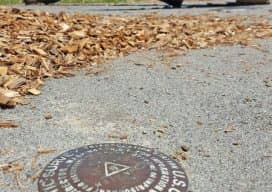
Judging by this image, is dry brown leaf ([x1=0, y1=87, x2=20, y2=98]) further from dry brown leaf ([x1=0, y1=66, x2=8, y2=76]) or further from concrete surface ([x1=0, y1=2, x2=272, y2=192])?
dry brown leaf ([x1=0, y1=66, x2=8, y2=76])

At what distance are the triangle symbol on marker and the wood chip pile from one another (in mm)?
2064

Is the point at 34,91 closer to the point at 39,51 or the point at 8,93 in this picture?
the point at 8,93

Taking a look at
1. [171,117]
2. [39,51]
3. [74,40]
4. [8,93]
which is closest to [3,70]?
[8,93]

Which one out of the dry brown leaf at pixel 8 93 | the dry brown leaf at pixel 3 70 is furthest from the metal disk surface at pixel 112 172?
the dry brown leaf at pixel 3 70

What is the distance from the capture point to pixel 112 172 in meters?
3.42

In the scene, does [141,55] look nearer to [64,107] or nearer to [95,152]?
[64,107]

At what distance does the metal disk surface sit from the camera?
3.22 meters

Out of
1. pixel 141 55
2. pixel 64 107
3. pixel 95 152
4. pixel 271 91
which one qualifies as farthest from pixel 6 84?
pixel 271 91

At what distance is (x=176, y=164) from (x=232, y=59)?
4.06 meters

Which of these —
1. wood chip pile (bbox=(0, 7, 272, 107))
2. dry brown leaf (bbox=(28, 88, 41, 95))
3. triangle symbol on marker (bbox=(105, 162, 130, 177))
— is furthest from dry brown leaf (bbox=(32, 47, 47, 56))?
triangle symbol on marker (bbox=(105, 162, 130, 177))

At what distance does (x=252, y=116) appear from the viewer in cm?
475

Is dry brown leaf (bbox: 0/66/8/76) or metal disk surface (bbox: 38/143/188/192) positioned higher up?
dry brown leaf (bbox: 0/66/8/76)

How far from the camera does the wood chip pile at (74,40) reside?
19.1 ft

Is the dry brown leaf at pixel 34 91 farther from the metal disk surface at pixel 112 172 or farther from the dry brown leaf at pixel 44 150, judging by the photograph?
the metal disk surface at pixel 112 172
